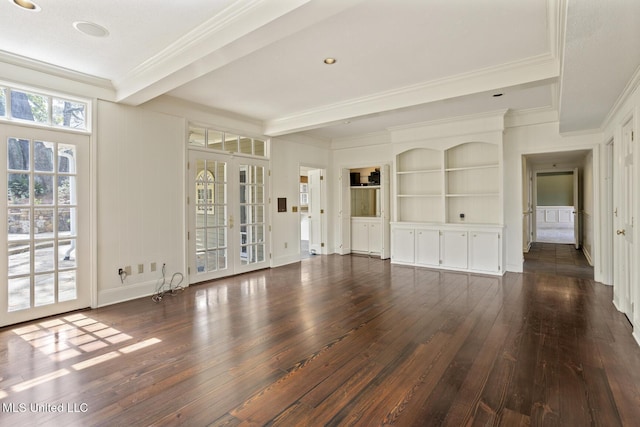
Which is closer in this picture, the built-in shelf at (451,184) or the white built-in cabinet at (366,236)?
the built-in shelf at (451,184)

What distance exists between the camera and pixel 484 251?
18.8ft

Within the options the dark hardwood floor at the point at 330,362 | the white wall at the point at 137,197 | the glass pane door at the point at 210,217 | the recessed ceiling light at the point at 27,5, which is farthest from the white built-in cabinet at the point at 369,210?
the recessed ceiling light at the point at 27,5

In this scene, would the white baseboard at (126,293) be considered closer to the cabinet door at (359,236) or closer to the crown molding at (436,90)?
the crown molding at (436,90)

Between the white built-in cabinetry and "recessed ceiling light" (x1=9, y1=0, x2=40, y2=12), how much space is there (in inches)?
221

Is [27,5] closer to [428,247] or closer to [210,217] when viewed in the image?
[210,217]

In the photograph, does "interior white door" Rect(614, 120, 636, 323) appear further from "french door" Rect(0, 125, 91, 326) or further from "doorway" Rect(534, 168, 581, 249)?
"doorway" Rect(534, 168, 581, 249)

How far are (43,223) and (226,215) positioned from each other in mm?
2460

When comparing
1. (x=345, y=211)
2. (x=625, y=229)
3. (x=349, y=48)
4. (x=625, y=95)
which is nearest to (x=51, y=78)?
(x=349, y=48)

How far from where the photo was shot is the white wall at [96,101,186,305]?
4.13 metres

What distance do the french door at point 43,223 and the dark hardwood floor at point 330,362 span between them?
10.9 inches

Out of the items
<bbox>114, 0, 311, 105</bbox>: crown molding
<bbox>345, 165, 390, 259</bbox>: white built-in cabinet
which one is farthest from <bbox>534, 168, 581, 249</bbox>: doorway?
<bbox>114, 0, 311, 105</bbox>: crown molding

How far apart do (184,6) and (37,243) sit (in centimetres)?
304

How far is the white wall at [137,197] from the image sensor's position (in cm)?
413

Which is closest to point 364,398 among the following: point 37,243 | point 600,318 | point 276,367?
point 276,367
